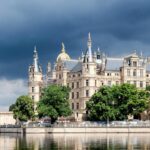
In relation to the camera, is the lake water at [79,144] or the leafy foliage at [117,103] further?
the leafy foliage at [117,103]

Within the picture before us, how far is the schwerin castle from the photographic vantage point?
428 ft

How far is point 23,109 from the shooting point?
401 ft

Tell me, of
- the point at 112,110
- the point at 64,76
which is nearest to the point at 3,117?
the point at 64,76

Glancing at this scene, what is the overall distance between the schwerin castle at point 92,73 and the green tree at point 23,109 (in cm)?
1258

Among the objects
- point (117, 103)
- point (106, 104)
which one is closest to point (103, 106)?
point (106, 104)

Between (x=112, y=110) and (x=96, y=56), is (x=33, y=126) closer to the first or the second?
(x=112, y=110)

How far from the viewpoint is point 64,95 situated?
114062 mm

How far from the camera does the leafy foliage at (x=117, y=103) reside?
11012cm

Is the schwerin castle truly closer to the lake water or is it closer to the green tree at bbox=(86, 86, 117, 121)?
the green tree at bbox=(86, 86, 117, 121)

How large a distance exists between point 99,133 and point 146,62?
3667 cm

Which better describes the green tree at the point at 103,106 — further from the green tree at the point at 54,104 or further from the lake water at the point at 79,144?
the lake water at the point at 79,144

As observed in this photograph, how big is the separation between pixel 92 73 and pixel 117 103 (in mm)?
18999

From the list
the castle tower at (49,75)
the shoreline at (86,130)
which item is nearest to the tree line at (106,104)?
the shoreline at (86,130)

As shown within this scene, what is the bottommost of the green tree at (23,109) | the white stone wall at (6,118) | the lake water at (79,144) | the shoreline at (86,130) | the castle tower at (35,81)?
the lake water at (79,144)
